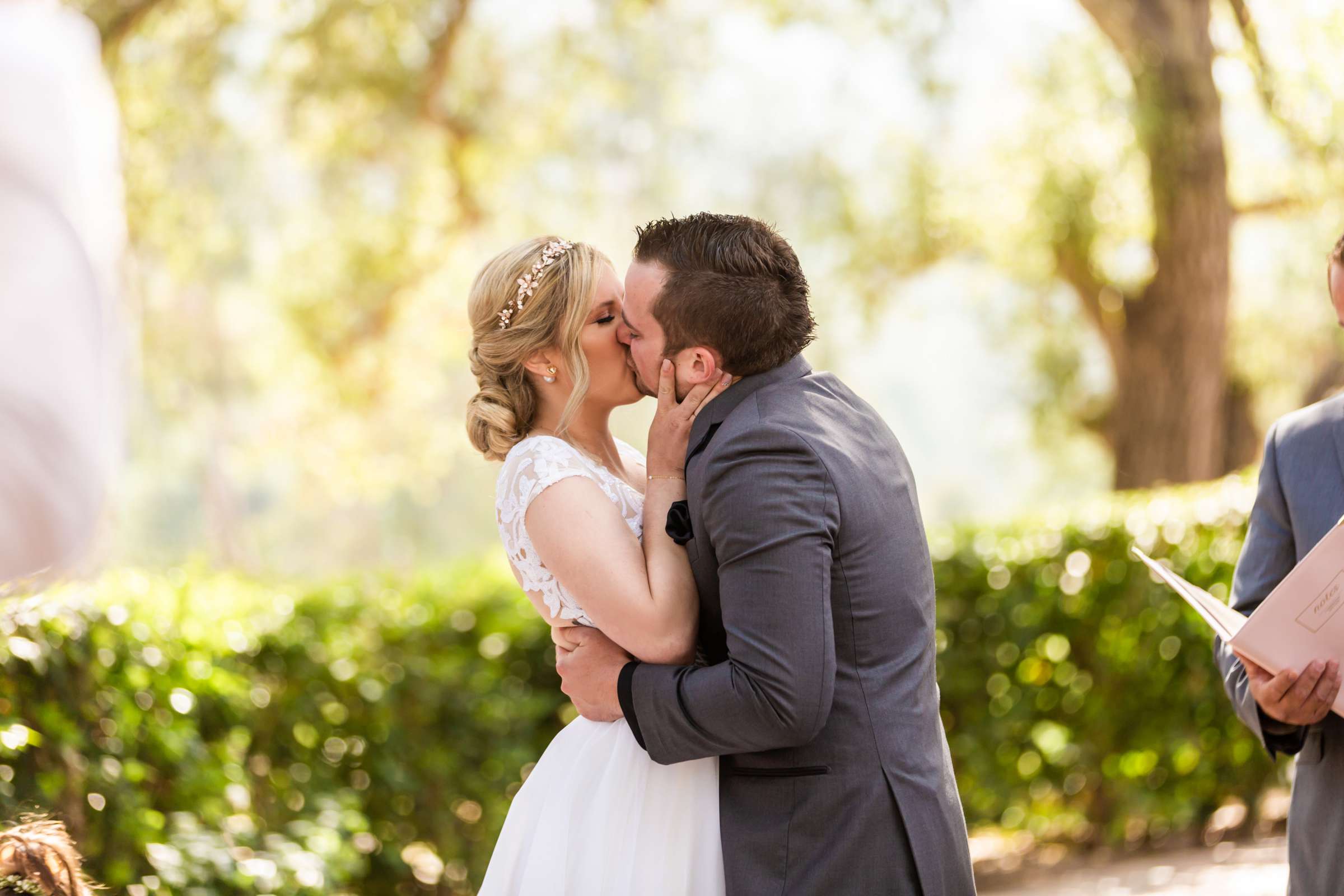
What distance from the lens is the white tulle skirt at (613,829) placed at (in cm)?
229

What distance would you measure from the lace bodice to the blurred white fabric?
1.41 meters

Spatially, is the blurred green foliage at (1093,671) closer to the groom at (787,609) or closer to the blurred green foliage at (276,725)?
the blurred green foliage at (276,725)

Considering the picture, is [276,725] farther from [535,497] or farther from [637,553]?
[637,553]

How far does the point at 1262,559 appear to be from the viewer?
2727 mm

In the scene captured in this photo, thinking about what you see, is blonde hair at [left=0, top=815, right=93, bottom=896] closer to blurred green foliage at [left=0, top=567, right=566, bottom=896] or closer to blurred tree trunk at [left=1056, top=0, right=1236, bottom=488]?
blurred green foliage at [left=0, top=567, right=566, bottom=896]

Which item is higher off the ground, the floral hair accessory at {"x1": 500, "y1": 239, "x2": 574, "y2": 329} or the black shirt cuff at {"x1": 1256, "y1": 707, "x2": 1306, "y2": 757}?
the floral hair accessory at {"x1": 500, "y1": 239, "x2": 574, "y2": 329}

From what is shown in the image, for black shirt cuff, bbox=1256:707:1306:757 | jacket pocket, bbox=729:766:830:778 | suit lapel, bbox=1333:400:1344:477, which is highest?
suit lapel, bbox=1333:400:1344:477

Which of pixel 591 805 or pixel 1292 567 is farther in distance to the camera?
pixel 1292 567

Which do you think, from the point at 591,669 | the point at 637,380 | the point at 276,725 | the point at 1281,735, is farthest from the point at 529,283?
the point at 276,725

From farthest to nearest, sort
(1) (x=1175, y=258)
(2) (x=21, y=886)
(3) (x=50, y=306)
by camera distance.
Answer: (1) (x=1175, y=258)
(2) (x=21, y=886)
(3) (x=50, y=306)

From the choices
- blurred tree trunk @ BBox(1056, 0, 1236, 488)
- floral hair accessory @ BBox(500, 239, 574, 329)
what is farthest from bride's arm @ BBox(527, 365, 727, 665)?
blurred tree trunk @ BBox(1056, 0, 1236, 488)

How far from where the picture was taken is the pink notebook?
7.27 ft

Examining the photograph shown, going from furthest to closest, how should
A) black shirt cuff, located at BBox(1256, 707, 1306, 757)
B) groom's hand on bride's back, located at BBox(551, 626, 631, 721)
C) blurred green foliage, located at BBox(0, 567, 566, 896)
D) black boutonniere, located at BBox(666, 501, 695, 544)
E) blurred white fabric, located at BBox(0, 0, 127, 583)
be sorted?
blurred green foliage, located at BBox(0, 567, 566, 896), black shirt cuff, located at BBox(1256, 707, 1306, 757), groom's hand on bride's back, located at BBox(551, 626, 631, 721), black boutonniere, located at BBox(666, 501, 695, 544), blurred white fabric, located at BBox(0, 0, 127, 583)

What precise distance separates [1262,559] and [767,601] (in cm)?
142
